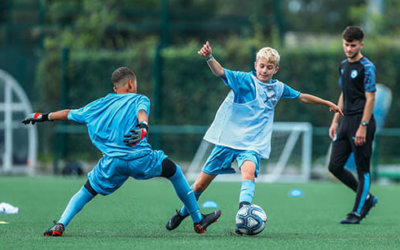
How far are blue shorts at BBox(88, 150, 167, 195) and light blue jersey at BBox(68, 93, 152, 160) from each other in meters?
0.05

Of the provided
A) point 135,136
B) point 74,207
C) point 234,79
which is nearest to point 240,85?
point 234,79

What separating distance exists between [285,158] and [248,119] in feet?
32.7

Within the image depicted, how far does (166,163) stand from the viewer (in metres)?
6.33

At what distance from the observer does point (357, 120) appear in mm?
8203

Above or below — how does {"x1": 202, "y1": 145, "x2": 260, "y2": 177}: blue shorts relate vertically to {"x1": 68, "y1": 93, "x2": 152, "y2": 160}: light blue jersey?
below

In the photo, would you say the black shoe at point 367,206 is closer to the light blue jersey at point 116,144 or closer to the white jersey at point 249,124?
the white jersey at point 249,124

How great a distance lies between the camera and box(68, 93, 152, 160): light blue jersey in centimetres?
619

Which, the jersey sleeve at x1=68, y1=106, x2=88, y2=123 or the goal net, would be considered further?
the goal net

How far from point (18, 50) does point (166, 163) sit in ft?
→ 45.7

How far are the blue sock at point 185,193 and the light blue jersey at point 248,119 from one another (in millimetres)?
540

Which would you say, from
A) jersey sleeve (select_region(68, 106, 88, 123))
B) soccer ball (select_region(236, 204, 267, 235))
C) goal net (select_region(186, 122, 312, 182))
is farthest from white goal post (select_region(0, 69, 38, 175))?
soccer ball (select_region(236, 204, 267, 235))

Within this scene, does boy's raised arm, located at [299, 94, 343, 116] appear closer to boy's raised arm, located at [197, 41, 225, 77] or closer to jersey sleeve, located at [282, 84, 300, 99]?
jersey sleeve, located at [282, 84, 300, 99]

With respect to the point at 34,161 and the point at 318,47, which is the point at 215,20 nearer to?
the point at 318,47

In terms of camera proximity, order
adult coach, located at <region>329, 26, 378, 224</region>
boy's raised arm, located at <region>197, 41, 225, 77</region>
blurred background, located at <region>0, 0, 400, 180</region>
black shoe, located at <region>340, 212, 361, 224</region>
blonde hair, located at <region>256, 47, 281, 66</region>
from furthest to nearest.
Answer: blurred background, located at <region>0, 0, 400, 180</region> → adult coach, located at <region>329, 26, 378, 224</region> → black shoe, located at <region>340, 212, 361, 224</region> → blonde hair, located at <region>256, 47, 281, 66</region> → boy's raised arm, located at <region>197, 41, 225, 77</region>
